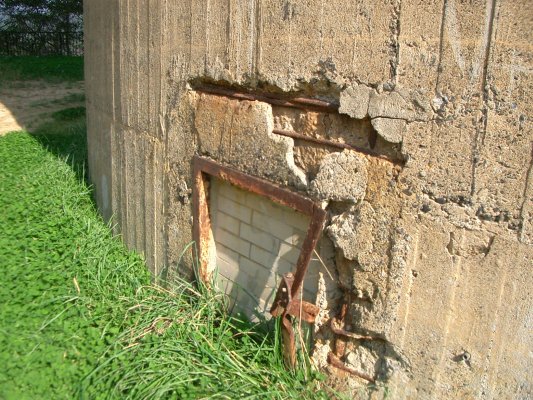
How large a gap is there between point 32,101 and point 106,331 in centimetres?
885

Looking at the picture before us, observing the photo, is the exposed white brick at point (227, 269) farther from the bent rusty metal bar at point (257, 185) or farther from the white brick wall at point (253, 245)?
the bent rusty metal bar at point (257, 185)

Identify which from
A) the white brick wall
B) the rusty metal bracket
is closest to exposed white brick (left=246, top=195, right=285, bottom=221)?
the white brick wall

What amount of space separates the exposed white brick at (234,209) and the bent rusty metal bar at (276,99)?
0.72 m

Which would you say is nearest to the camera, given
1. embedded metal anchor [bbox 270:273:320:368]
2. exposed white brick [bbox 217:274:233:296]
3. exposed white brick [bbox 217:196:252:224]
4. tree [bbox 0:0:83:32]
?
embedded metal anchor [bbox 270:273:320:368]

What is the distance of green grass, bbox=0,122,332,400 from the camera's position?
318 cm

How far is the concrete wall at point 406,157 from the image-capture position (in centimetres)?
224

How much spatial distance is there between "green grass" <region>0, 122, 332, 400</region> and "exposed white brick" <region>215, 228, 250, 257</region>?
0.36m

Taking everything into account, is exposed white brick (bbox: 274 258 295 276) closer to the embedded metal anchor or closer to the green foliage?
the embedded metal anchor

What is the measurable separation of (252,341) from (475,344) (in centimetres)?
146

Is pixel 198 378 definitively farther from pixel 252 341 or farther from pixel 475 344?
pixel 475 344

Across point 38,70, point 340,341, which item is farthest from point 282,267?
point 38,70

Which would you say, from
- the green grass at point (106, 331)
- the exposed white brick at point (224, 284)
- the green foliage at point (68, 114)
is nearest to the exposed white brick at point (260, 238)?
the exposed white brick at point (224, 284)

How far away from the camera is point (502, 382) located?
→ 2.36m

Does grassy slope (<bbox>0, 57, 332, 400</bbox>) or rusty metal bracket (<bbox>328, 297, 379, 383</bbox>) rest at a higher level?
rusty metal bracket (<bbox>328, 297, 379, 383</bbox>)
